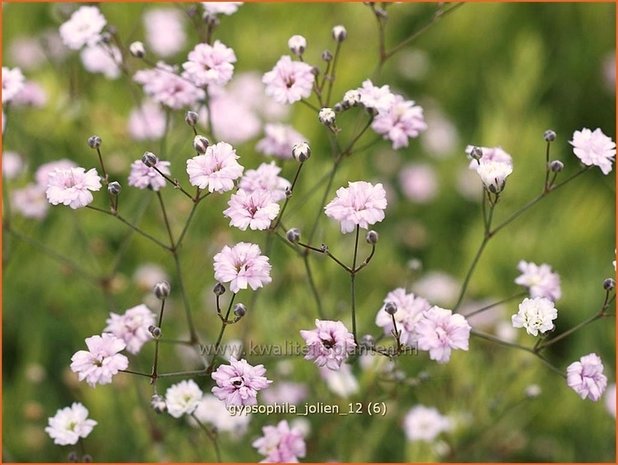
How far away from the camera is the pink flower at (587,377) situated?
63.8 inches

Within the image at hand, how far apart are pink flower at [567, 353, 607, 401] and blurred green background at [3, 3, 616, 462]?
421 millimetres

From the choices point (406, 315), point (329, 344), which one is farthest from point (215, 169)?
point (406, 315)

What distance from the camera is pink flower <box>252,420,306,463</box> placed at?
1.73m

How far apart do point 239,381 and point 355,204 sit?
1.27 ft

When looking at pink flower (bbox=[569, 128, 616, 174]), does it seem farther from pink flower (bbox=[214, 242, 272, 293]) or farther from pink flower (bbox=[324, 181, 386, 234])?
pink flower (bbox=[214, 242, 272, 293])

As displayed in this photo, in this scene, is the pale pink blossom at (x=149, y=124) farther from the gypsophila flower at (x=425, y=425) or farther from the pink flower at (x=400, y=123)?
the gypsophila flower at (x=425, y=425)

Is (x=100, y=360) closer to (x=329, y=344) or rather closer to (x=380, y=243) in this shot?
(x=329, y=344)

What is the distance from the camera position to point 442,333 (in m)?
1.53

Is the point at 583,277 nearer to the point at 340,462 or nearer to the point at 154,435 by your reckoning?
the point at 340,462

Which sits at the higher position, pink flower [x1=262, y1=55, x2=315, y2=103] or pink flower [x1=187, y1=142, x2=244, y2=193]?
pink flower [x1=262, y1=55, x2=315, y2=103]

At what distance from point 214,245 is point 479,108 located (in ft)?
5.02

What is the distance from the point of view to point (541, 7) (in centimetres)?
380

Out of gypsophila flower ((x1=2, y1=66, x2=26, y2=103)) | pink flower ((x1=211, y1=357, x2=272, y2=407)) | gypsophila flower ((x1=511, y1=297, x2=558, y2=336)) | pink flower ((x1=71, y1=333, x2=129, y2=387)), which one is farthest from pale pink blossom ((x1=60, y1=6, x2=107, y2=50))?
gypsophila flower ((x1=511, y1=297, x2=558, y2=336))

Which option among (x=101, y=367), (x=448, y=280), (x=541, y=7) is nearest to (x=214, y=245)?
(x=448, y=280)
